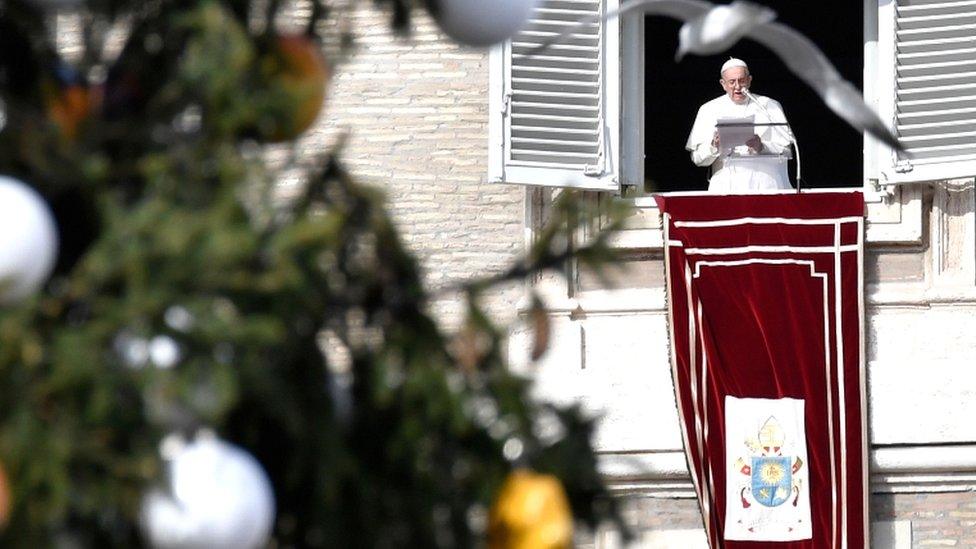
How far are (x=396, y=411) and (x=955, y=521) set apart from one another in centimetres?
816

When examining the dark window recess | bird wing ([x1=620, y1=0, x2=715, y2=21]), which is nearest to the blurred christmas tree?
bird wing ([x1=620, y1=0, x2=715, y2=21])

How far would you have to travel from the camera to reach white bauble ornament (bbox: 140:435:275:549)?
146 inches

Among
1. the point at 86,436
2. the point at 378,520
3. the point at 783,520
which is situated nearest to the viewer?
the point at 86,436

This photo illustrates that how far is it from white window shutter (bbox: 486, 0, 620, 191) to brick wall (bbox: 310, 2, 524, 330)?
19 cm

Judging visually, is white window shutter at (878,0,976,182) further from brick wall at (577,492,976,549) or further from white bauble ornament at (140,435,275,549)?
white bauble ornament at (140,435,275,549)

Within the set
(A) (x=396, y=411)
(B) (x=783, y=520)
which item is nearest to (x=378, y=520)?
(A) (x=396, y=411)

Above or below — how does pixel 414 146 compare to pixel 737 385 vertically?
above

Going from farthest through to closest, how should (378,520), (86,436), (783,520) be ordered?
1. (783,520)
2. (378,520)
3. (86,436)

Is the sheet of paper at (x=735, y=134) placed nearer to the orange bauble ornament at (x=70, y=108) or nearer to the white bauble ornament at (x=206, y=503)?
the orange bauble ornament at (x=70, y=108)

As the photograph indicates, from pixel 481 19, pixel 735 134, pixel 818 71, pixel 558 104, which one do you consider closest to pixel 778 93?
pixel 735 134

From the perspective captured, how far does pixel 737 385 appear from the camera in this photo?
12047 millimetres

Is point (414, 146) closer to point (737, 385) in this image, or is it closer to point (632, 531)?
point (737, 385)

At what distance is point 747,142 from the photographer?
1252 centimetres

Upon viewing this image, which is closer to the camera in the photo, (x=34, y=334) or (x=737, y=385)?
(x=34, y=334)
